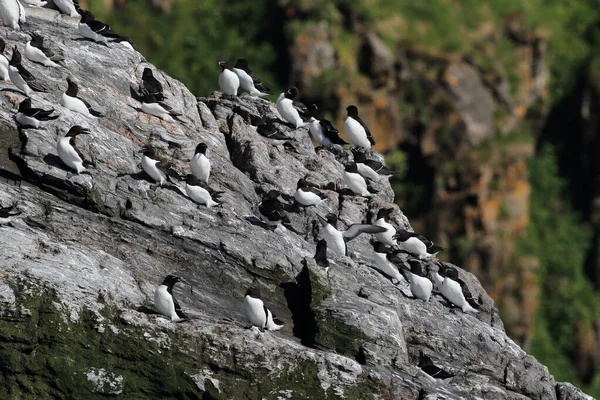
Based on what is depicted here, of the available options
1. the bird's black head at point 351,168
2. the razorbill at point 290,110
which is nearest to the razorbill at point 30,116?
the razorbill at point 290,110

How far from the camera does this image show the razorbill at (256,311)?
17.1 meters

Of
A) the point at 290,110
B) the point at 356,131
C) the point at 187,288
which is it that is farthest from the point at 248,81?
the point at 187,288

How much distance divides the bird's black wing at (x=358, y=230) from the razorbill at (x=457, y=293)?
52.6 inches

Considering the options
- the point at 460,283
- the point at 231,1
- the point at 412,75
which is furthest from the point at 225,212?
the point at 231,1

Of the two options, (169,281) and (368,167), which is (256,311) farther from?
(368,167)

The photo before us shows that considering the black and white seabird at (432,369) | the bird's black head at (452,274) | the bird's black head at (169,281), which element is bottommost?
the bird's black head at (169,281)

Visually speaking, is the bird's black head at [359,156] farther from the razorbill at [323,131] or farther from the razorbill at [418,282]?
the razorbill at [418,282]

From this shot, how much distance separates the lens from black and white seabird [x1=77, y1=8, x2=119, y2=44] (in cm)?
2198

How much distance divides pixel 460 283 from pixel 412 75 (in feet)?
51.5

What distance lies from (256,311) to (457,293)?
157 inches

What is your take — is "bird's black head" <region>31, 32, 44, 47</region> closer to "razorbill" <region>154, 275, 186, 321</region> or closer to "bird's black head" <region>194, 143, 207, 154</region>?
"bird's black head" <region>194, 143, 207, 154</region>

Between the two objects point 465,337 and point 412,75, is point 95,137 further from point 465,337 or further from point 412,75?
point 412,75

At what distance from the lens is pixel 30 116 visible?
18.6m

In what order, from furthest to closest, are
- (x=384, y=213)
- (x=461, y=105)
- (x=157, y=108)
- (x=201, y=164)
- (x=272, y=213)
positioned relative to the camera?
(x=461, y=105), (x=384, y=213), (x=157, y=108), (x=201, y=164), (x=272, y=213)
